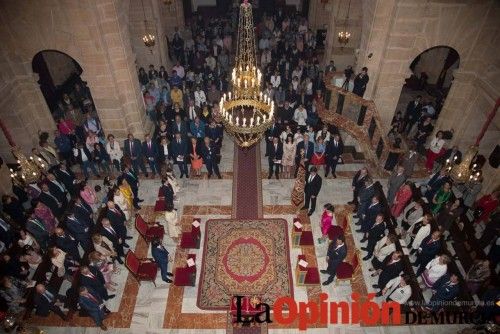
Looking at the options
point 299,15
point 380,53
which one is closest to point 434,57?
point 380,53

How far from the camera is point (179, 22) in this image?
18.4 m

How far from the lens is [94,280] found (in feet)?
25.1

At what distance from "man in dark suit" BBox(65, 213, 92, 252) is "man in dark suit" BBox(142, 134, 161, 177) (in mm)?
2810

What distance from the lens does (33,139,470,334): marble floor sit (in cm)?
795

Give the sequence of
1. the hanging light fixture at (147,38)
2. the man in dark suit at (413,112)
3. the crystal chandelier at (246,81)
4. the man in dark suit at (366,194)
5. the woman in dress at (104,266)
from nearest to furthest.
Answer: the crystal chandelier at (246,81), the woman in dress at (104,266), the man in dark suit at (366,194), the man in dark suit at (413,112), the hanging light fixture at (147,38)

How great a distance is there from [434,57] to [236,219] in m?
11.4

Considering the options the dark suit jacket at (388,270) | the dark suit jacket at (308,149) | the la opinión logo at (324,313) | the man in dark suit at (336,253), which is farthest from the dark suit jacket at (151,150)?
the dark suit jacket at (388,270)

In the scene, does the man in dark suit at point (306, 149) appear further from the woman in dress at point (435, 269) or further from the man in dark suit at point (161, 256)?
the man in dark suit at point (161, 256)

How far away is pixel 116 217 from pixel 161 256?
163cm

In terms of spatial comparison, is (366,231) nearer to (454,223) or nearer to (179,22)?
(454,223)

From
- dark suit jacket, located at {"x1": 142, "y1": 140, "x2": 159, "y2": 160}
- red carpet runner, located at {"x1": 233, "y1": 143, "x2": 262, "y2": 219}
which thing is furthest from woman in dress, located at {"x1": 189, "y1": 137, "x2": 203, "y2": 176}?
red carpet runner, located at {"x1": 233, "y1": 143, "x2": 262, "y2": 219}

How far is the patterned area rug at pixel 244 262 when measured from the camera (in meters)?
8.62

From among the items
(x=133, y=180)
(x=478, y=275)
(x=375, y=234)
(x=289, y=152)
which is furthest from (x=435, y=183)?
(x=133, y=180)

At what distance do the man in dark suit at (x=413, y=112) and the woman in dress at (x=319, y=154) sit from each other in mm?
4117
